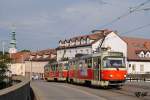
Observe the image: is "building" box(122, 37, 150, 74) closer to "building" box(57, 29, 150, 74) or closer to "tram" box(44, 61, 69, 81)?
"building" box(57, 29, 150, 74)

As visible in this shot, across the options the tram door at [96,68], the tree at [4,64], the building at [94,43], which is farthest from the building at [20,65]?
the tram door at [96,68]

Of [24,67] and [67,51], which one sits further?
[24,67]

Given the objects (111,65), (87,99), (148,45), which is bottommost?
(87,99)

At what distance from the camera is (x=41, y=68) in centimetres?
13288

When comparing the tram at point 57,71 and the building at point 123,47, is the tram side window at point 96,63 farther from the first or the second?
the building at point 123,47

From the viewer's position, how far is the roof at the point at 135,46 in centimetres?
10600

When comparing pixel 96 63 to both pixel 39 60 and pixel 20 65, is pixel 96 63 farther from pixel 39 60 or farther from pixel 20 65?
pixel 20 65

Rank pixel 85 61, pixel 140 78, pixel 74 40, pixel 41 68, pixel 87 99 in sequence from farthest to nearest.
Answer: pixel 41 68, pixel 74 40, pixel 140 78, pixel 85 61, pixel 87 99

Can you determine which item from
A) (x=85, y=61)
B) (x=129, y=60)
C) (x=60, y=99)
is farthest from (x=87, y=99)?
(x=129, y=60)

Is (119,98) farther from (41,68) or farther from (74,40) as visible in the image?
(41,68)

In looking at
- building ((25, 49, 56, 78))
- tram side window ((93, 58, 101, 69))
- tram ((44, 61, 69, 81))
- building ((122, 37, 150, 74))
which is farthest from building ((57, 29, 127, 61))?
tram side window ((93, 58, 101, 69))

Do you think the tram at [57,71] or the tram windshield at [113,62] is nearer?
the tram windshield at [113,62]

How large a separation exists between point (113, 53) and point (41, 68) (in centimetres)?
9435

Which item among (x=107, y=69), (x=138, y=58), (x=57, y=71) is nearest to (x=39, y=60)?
(x=138, y=58)
